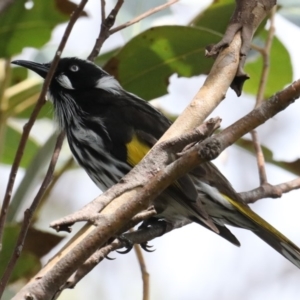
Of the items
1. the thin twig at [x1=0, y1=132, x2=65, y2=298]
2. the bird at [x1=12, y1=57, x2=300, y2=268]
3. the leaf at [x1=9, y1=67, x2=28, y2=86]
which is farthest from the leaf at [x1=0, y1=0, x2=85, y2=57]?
the thin twig at [x1=0, y1=132, x2=65, y2=298]

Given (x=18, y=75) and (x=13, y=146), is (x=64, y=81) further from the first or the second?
(x=13, y=146)

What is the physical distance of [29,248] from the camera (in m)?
2.55

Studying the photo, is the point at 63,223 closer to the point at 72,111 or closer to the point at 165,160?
the point at 165,160

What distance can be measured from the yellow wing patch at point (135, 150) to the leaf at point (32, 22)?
0.68 metres

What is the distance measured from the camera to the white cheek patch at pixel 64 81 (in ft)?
10.6

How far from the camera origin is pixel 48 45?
11.4 feet

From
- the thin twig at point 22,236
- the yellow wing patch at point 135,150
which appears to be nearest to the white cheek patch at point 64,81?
the yellow wing patch at point 135,150

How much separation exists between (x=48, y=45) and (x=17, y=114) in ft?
1.57

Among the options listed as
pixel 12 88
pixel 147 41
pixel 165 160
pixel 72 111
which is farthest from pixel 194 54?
pixel 165 160

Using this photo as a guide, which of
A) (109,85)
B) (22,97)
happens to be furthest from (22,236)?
(109,85)

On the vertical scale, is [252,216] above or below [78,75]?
below

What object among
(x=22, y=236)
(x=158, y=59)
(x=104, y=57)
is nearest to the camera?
(x=22, y=236)

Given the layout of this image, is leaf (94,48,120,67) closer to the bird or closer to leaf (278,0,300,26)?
the bird

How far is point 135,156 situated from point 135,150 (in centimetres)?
3
